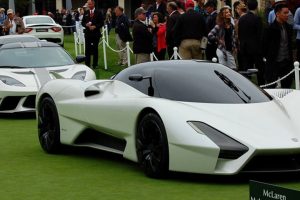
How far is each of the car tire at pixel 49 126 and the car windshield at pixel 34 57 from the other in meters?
5.29

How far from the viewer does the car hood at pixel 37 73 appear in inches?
612

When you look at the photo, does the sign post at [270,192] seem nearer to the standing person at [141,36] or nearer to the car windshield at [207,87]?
the car windshield at [207,87]

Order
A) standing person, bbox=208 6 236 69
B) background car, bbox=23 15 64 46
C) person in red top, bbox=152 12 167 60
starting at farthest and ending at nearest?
background car, bbox=23 15 64 46 < person in red top, bbox=152 12 167 60 < standing person, bbox=208 6 236 69

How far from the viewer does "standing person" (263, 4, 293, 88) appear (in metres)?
15.0

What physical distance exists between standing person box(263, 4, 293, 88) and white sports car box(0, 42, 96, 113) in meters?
3.19

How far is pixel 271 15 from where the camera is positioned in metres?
19.5

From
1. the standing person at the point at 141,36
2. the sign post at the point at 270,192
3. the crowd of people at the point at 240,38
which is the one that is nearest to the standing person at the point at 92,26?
the standing person at the point at 141,36

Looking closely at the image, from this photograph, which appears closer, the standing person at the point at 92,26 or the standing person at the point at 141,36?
the standing person at the point at 141,36

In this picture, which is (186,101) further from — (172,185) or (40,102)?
(40,102)

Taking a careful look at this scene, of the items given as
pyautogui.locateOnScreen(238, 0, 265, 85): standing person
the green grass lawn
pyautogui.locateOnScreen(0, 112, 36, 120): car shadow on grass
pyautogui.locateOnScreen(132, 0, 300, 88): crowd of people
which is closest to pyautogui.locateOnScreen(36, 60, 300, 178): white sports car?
the green grass lawn

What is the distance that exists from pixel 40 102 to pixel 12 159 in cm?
105

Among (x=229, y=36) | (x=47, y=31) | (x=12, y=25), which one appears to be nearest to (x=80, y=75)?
(x=229, y=36)

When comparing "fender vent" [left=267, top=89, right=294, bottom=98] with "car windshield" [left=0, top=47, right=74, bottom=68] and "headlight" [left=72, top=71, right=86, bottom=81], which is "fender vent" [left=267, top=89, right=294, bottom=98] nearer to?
"headlight" [left=72, top=71, right=86, bottom=81]

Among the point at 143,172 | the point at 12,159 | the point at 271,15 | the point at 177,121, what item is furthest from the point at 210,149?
the point at 271,15
